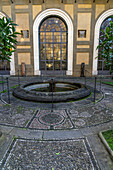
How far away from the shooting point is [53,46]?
49.3ft

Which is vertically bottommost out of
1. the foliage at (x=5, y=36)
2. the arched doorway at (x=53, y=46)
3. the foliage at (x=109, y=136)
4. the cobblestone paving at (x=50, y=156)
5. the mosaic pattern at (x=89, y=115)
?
the cobblestone paving at (x=50, y=156)

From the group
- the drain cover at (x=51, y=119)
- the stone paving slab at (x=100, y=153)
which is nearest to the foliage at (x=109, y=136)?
the stone paving slab at (x=100, y=153)

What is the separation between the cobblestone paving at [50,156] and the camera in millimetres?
2316

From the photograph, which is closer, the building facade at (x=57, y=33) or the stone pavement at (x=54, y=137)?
the stone pavement at (x=54, y=137)

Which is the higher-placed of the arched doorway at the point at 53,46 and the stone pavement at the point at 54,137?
the arched doorway at the point at 53,46

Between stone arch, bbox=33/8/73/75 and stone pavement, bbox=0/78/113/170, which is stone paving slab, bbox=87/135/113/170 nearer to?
stone pavement, bbox=0/78/113/170

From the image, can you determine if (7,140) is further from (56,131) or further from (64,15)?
(64,15)

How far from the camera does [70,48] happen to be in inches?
565

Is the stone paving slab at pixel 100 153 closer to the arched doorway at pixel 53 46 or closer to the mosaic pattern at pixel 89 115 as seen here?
the mosaic pattern at pixel 89 115

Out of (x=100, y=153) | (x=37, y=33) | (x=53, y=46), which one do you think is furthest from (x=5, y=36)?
(x=53, y=46)

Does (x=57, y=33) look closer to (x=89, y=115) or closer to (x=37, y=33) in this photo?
(x=37, y=33)

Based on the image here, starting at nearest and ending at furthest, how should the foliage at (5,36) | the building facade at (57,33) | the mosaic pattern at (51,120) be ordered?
1. the foliage at (5,36)
2. the mosaic pattern at (51,120)
3. the building facade at (57,33)

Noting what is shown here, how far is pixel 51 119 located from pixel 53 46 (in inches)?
486

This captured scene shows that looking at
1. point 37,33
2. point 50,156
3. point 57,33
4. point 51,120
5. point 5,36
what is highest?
point 57,33
